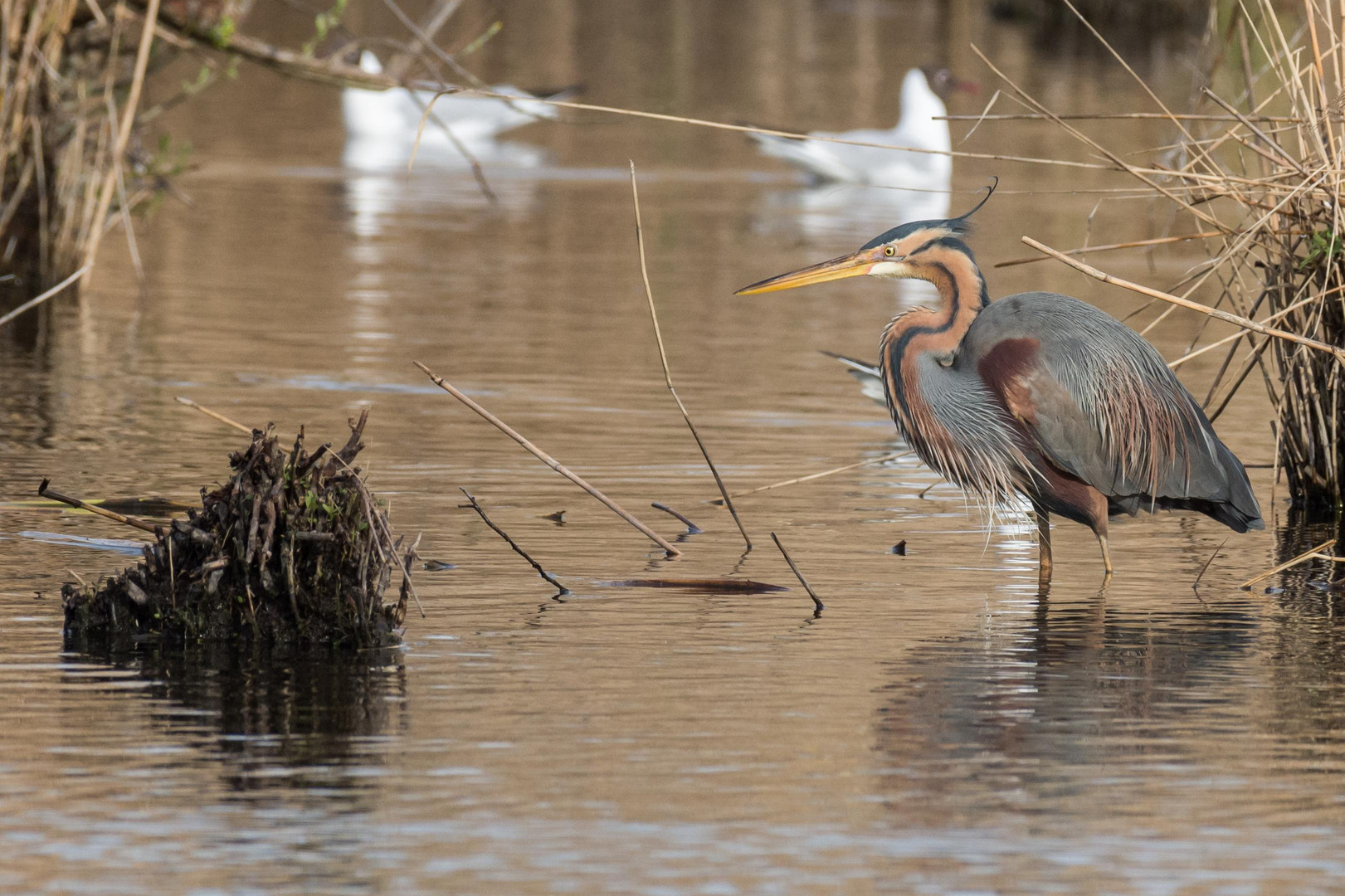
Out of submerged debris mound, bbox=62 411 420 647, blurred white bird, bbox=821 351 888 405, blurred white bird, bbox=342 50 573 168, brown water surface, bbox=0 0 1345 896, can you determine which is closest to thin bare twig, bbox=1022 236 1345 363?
brown water surface, bbox=0 0 1345 896

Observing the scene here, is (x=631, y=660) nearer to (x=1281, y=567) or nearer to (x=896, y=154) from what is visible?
(x=1281, y=567)

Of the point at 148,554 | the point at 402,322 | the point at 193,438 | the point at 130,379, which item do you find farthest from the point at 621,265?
the point at 148,554

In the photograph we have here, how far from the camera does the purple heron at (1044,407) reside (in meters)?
7.27

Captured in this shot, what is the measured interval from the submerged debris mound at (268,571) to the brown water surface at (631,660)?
0.17 meters

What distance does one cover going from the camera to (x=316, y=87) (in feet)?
98.6

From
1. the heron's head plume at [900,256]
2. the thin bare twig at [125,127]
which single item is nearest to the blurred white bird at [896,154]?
the thin bare twig at [125,127]

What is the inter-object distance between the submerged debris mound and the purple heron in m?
2.25

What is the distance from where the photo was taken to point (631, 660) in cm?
579

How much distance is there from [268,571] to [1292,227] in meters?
4.09

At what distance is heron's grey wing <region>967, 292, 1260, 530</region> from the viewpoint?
7258 millimetres

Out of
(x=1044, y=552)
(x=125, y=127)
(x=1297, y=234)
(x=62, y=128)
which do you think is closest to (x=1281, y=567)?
(x=1044, y=552)

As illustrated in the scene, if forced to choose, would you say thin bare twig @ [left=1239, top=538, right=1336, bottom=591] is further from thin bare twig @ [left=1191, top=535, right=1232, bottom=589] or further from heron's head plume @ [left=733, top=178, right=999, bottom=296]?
heron's head plume @ [left=733, top=178, right=999, bottom=296]

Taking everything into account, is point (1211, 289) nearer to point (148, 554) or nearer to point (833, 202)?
point (833, 202)

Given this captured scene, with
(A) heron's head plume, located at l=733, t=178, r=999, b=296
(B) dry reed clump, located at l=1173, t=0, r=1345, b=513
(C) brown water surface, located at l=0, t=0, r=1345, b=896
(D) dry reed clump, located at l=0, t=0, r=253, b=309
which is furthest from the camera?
(D) dry reed clump, located at l=0, t=0, r=253, b=309
